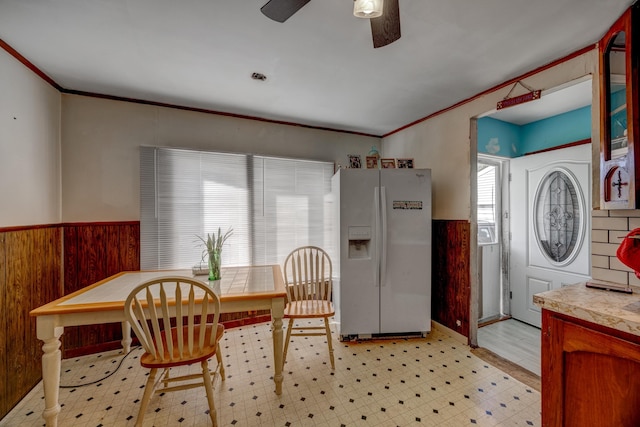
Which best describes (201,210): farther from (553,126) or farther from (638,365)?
(553,126)

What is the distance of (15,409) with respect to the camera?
1.70 metres

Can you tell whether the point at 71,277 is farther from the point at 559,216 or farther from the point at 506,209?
the point at 559,216

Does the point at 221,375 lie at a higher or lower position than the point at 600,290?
lower

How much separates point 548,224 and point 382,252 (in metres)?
1.99

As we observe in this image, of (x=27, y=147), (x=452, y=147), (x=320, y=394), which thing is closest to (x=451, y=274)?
(x=452, y=147)

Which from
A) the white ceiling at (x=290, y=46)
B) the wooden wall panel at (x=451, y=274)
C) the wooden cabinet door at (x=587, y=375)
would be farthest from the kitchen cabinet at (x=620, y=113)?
the wooden wall panel at (x=451, y=274)

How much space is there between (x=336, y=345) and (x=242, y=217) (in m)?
1.68

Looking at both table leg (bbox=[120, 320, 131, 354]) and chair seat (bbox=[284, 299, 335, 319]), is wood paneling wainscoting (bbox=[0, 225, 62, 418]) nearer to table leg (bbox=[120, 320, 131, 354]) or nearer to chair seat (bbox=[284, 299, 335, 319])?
table leg (bbox=[120, 320, 131, 354])

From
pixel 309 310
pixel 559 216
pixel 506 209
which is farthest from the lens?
pixel 506 209

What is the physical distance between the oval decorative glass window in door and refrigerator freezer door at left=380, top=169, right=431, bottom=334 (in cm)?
145

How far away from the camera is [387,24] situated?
112 cm

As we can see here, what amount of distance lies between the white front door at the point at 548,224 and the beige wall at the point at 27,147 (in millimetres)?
4674

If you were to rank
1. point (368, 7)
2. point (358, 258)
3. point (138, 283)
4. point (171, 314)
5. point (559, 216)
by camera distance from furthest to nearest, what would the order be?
point (559, 216)
point (358, 258)
point (138, 283)
point (171, 314)
point (368, 7)

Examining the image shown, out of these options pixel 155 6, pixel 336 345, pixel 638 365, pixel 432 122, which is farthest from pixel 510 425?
pixel 155 6
